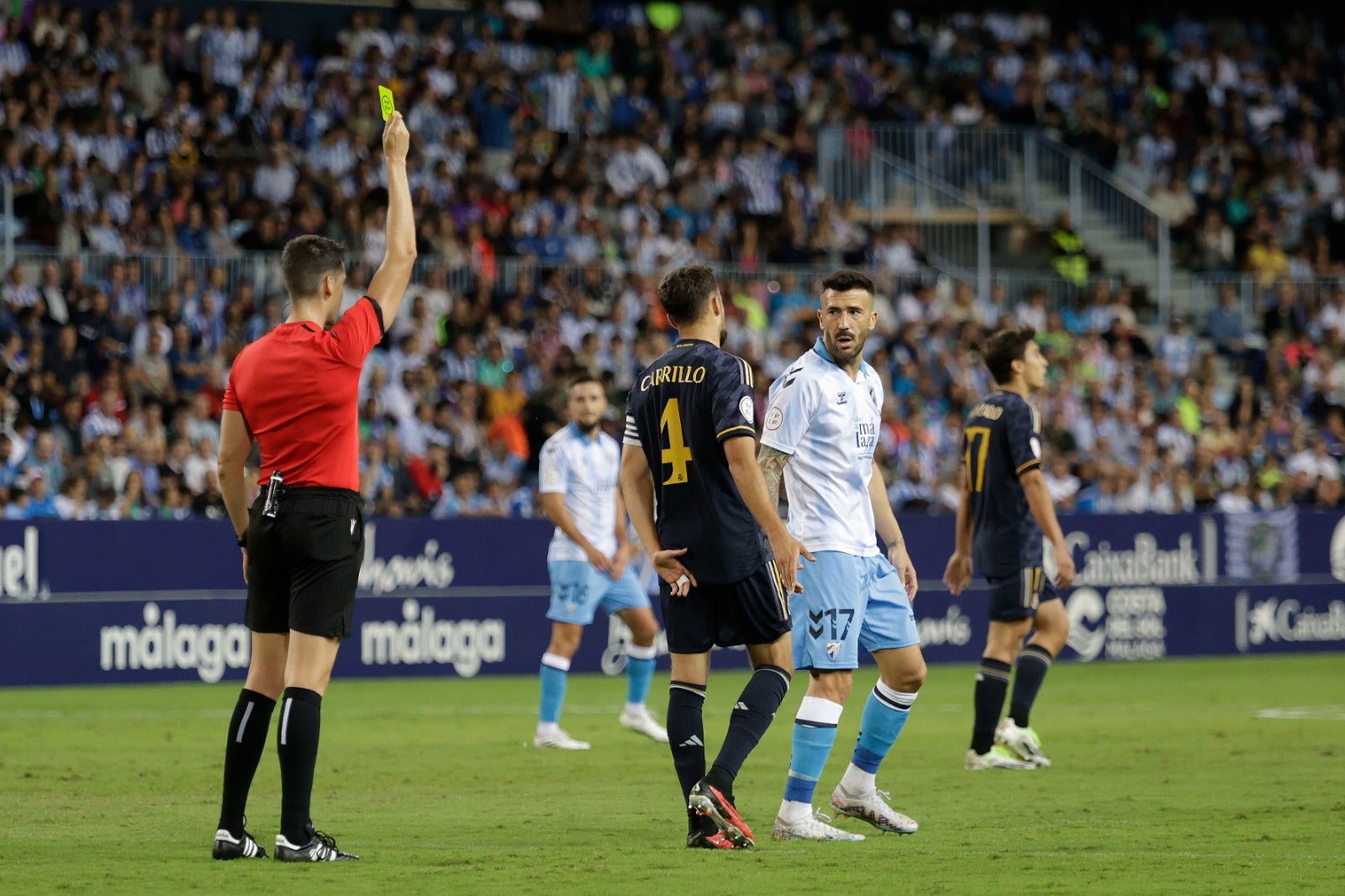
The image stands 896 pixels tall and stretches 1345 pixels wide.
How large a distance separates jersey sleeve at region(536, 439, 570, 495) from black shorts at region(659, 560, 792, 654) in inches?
202

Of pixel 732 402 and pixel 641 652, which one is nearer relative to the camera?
pixel 732 402

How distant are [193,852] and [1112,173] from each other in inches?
1025

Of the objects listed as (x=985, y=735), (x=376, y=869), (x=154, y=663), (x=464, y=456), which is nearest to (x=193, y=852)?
(x=376, y=869)

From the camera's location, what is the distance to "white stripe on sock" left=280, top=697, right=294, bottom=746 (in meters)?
7.38

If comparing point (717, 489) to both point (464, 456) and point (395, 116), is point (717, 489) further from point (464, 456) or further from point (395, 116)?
point (464, 456)

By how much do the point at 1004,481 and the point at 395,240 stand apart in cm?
522

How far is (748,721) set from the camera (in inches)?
313

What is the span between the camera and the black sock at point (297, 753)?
7375mm

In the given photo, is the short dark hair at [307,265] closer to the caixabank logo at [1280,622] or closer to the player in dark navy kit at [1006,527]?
the player in dark navy kit at [1006,527]

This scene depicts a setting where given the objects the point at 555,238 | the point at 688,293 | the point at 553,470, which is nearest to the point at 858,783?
the point at 688,293

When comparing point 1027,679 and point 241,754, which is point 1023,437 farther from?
point 241,754

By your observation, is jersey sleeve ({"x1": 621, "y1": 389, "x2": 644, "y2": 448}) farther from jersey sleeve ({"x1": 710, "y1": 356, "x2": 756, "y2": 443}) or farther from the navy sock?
the navy sock

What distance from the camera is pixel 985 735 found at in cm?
1139

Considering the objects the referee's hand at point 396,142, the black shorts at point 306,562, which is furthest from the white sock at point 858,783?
the referee's hand at point 396,142
